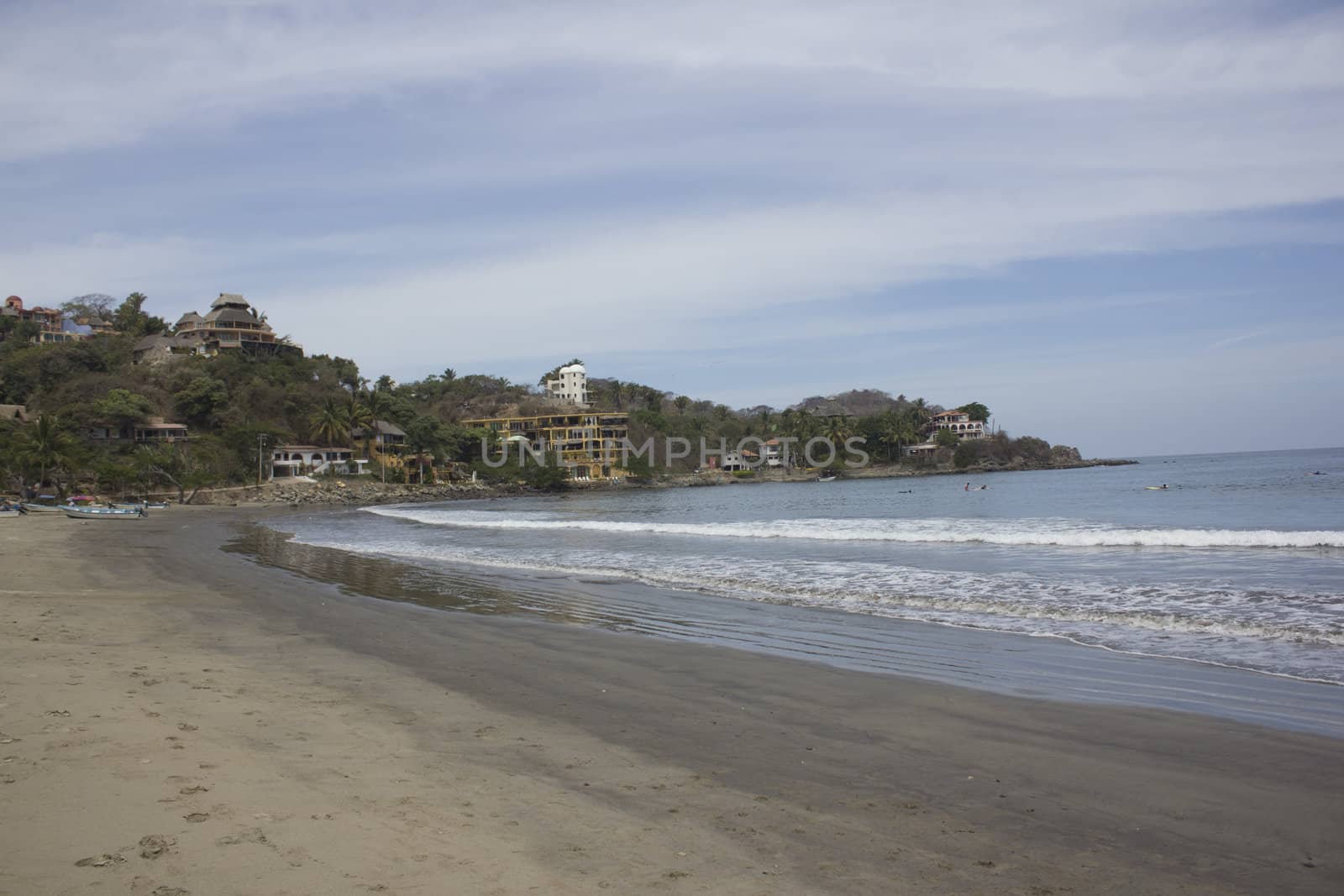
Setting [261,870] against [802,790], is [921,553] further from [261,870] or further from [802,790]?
[261,870]

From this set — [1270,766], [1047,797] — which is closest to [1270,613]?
[1270,766]

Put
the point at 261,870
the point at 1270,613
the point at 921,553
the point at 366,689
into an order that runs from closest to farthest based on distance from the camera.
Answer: the point at 261,870, the point at 366,689, the point at 1270,613, the point at 921,553

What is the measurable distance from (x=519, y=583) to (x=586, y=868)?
42.4 ft

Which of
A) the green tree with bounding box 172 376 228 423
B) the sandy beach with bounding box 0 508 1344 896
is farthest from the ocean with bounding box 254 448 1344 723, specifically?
the green tree with bounding box 172 376 228 423

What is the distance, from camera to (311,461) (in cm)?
8581

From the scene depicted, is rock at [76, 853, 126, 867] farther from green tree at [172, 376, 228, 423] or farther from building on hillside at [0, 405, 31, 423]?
green tree at [172, 376, 228, 423]

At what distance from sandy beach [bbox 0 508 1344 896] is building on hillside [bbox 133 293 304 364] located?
99315 mm

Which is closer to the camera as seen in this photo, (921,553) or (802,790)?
(802,790)

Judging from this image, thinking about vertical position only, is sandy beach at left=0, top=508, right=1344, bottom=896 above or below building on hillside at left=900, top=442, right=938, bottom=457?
below

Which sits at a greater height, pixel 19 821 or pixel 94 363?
pixel 94 363

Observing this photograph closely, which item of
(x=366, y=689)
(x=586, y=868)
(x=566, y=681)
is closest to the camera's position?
(x=586, y=868)

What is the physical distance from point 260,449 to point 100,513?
3657 centimetres

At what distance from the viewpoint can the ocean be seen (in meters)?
8.76

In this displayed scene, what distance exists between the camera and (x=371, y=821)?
13.4 ft
